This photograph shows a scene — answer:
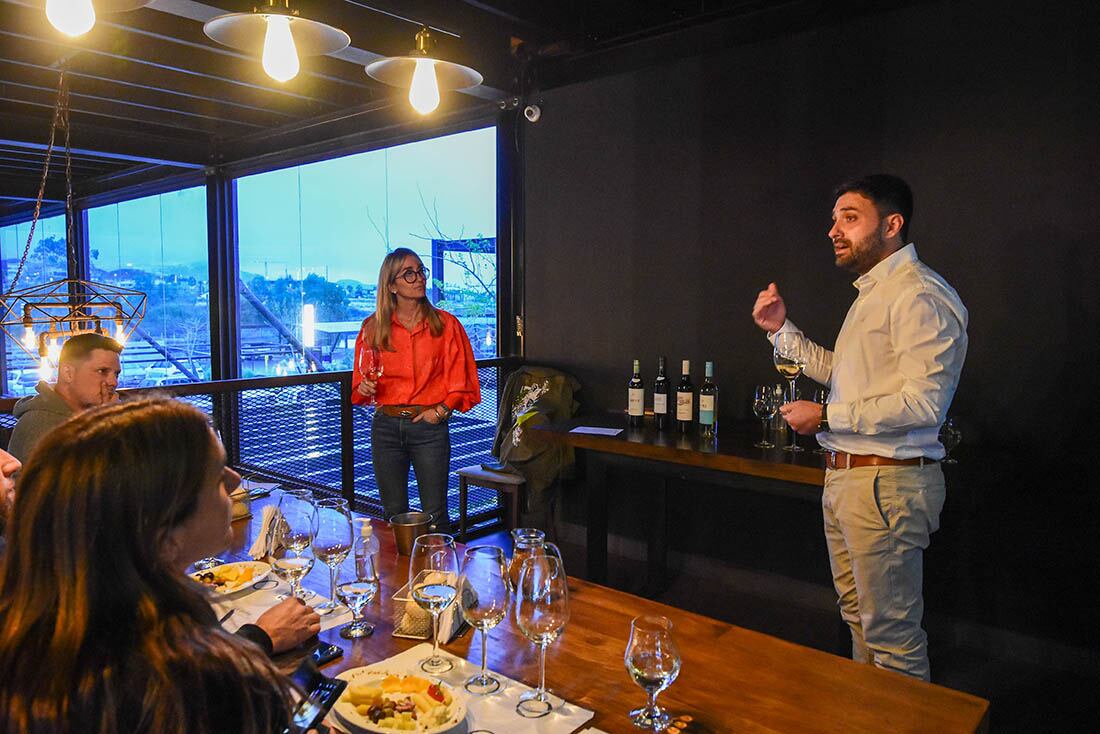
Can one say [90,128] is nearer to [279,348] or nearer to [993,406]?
[279,348]

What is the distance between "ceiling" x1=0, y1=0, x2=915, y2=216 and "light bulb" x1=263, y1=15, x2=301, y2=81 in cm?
139

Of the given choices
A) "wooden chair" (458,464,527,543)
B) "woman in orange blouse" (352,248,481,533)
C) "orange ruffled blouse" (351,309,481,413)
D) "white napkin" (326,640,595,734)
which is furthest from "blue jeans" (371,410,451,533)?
"white napkin" (326,640,595,734)

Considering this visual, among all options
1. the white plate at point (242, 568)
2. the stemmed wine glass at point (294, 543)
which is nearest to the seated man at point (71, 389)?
the white plate at point (242, 568)

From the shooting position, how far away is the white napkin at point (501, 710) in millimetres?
1155

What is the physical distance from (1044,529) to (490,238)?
336 centimetres

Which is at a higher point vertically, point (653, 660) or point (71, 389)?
point (71, 389)

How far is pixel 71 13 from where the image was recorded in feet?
6.44

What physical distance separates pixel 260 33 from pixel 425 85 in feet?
1.86

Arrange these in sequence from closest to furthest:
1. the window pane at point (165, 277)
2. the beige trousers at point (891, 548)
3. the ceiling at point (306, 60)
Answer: the beige trousers at point (891, 548)
the ceiling at point (306, 60)
the window pane at point (165, 277)

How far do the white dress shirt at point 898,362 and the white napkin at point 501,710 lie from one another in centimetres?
146

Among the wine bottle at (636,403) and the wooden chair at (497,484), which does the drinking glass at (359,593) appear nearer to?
the wine bottle at (636,403)

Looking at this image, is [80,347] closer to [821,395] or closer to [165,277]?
[821,395]

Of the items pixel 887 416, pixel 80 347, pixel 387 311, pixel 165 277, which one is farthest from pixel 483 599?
pixel 165 277

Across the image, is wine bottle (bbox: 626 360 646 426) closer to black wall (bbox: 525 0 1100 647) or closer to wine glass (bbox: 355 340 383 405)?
black wall (bbox: 525 0 1100 647)
